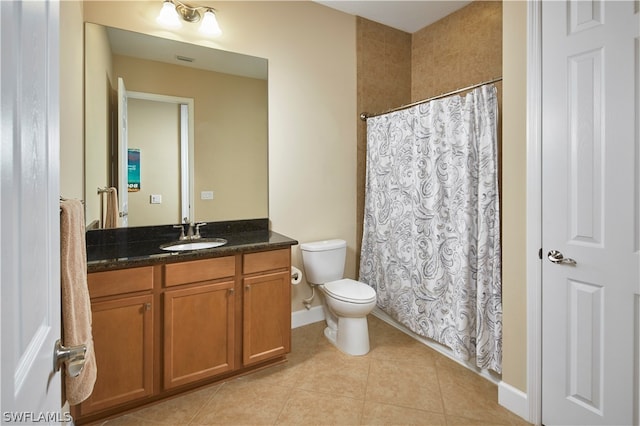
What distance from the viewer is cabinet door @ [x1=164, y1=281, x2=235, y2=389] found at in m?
1.86

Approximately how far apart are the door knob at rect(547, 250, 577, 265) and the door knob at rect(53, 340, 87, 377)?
1863 mm

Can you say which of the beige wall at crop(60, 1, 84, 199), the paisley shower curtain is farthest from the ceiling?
the beige wall at crop(60, 1, 84, 199)

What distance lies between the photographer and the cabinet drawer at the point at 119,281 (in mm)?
1646

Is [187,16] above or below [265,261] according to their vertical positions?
above

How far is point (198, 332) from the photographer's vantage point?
194cm

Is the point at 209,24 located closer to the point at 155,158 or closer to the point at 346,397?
the point at 155,158

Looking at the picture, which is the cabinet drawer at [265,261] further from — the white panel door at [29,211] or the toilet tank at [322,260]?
the white panel door at [29,211]

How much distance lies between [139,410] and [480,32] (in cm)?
363

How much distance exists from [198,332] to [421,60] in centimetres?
318

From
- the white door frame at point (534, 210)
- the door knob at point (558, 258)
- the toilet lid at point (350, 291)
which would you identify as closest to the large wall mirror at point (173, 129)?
the toilet lid at point (350, 291)

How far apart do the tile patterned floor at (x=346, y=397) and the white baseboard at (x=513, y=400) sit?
3cm

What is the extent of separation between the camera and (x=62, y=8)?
146 cm

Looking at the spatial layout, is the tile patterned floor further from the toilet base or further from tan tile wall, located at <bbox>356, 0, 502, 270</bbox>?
tan tile wall, located at <bbox>356, 0, 502, 270</bbox>

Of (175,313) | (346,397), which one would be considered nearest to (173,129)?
(175,313)
